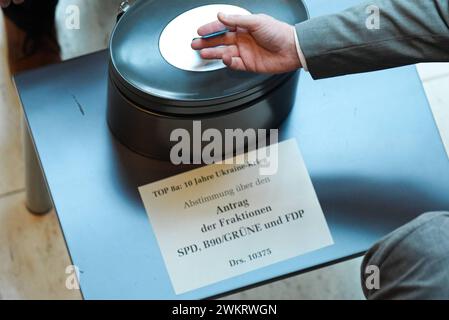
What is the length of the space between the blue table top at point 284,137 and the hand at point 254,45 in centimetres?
9

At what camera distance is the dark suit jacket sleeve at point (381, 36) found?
0.68 meters

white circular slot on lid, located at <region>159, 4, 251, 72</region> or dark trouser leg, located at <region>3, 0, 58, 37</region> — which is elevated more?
dark trouser leg, located at <region>3, 0, 58, 37</region>

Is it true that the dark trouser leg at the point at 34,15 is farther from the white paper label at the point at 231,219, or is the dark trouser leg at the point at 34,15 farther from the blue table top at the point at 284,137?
the white paper label at the point at 231,219

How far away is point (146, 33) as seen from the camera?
714 millimetres

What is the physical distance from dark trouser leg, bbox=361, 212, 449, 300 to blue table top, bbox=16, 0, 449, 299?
59 millimetres

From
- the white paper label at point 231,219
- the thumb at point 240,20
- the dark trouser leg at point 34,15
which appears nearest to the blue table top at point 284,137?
the white paper label at point 231,219

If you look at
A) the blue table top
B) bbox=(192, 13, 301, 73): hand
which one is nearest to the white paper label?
the blue table top

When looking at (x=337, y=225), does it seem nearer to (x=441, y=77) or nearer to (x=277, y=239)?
(x=277, y=239)

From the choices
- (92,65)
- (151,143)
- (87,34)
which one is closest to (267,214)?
(151,143)

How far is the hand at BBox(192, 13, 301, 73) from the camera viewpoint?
2.23ft

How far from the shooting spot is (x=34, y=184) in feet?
3.40

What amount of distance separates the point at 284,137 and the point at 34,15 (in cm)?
56

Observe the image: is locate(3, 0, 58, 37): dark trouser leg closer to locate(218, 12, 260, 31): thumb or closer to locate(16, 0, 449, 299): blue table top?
locate(16, 0, 449, 299): blue table top

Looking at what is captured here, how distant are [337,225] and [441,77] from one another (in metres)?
0.66
